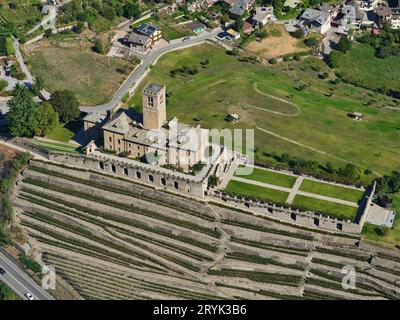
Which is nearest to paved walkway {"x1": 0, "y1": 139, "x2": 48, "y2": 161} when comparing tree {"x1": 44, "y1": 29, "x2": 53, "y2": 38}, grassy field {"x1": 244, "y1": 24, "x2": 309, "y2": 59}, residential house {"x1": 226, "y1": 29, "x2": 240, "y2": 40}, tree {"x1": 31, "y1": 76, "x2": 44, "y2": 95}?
tree {"x1": 31, "y1": 76, "x2": 44, "y2": 95}

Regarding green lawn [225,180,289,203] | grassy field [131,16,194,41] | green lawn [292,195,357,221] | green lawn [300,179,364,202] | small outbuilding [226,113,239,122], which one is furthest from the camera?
grassy field [131,16,194,41]

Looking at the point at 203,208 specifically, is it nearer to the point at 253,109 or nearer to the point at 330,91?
the point at 253,109

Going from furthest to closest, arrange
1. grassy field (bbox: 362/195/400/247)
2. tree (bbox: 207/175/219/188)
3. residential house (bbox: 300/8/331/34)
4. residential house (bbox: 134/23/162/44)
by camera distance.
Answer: residential house (bbox: 300/8/331/34) → residential house (bbox: 134/23/162/44) → tree (bbox: 207/175/219/188) → grassy field (bbox: 362/195/400/247)

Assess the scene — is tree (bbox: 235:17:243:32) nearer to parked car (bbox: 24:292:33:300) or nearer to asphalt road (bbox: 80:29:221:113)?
asphalt road (bbox: 80:29:221:113)

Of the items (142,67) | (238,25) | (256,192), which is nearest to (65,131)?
(142,67)

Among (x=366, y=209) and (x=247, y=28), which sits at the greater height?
(x=247, y=28)

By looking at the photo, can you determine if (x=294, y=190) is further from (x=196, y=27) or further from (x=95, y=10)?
(x=95, y=10)
